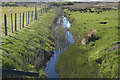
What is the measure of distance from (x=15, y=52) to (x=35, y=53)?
194 cm

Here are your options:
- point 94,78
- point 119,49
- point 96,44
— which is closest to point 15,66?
point 94,78

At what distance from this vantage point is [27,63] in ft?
35.6

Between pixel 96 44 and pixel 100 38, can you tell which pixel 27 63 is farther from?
pixel 100 38

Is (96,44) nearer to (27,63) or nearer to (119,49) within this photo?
(119,49)

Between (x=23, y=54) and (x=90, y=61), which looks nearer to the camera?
(x=23, y=54)

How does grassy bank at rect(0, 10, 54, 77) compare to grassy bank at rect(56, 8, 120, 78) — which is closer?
grassy bank at rect(0, 10, 54, 77)

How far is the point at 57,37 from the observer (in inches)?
819

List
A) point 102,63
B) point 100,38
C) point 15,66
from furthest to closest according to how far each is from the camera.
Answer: point 100,38 < point 102,63 < point 15,66

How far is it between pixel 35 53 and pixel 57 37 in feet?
26.6

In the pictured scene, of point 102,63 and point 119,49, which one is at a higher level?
point 119,49

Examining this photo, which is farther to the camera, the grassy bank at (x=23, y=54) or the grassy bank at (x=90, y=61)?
the grassy bank at (x=90, y=61)

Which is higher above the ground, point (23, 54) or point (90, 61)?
point (23, 54)

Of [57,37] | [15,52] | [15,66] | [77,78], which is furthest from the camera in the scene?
[57,37]

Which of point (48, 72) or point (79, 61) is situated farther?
point (79, 61)
